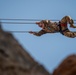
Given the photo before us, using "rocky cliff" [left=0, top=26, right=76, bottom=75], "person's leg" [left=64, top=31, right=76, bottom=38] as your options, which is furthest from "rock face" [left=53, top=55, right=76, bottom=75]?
"person's leg" [left=64, top=31, right=76, bottom=38]

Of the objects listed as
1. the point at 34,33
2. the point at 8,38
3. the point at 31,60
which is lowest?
the point at 34,33

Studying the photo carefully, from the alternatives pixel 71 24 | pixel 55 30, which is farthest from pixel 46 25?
pixel 71 24

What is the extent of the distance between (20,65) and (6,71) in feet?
0.32

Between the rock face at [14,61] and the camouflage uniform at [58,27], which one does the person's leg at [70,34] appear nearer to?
the camouflage uniform at [58,27]

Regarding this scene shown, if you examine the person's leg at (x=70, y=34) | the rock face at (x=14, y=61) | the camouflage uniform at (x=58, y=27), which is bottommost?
the person's leg at (x=70, y=34)

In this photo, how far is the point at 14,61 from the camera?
4.86ft

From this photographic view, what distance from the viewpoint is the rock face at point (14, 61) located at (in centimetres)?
147

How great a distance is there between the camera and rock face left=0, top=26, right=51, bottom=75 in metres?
1.47

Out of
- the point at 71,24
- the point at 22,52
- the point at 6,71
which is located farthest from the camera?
the point at 71,24

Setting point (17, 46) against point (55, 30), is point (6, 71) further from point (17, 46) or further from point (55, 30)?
point (55, 30)

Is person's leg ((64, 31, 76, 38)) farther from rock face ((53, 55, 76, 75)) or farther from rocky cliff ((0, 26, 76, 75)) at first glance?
rocky cliff ((0, 26, 76, 75))

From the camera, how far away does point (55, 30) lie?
1222 centimetres

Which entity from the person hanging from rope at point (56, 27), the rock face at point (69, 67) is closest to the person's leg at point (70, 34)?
the person hanging from rope at point (56, 27)

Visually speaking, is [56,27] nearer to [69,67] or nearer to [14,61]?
[69,67]
